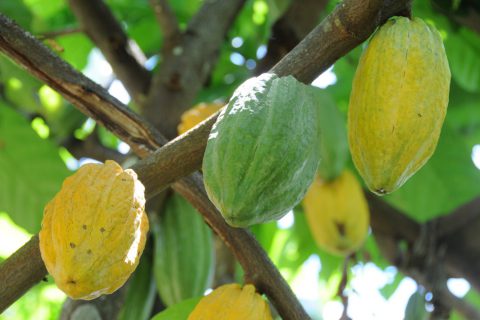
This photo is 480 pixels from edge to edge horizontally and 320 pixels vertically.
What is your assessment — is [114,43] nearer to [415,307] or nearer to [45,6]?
[45,6]

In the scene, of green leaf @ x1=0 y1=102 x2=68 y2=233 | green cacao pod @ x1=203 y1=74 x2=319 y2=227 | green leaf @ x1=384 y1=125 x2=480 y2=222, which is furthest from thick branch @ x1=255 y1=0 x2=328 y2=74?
green cacao pod @ x1=203 y1=74 x2=319 y2=227

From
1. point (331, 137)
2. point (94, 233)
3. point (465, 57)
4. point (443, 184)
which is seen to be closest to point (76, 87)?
point (94, 233)

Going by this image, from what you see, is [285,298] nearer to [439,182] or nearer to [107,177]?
[107,177]

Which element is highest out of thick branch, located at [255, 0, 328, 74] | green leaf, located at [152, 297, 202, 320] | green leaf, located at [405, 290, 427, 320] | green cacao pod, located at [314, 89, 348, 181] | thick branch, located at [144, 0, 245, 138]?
green leaf, located at [152, 297, 202, 320]

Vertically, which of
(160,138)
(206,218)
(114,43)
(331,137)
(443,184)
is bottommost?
(443,184)

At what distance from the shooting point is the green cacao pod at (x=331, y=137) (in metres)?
Result: 2.02

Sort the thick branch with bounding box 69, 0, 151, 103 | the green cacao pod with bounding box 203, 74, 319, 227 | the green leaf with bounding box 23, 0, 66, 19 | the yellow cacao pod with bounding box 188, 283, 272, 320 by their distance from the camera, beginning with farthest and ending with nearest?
the green leaf with bounding box 23, 0, 66, 19 < the thick branch with bounding box 69, 0, 151, 103 < the yellow cacao pod with bounding box 188, 283, 272, 320 < the green cacao pod with bounding box 203, 74, 319, 227

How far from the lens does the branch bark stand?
0.99m

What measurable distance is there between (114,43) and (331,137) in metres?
0.65

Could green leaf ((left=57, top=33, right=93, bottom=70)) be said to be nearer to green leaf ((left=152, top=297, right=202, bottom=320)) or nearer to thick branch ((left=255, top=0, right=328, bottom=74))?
thick branch ((left=255, top=0, right=328, bottom=74))

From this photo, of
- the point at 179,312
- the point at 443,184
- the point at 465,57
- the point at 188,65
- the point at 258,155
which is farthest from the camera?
the point at 465,57

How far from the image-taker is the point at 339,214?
207 centimetres

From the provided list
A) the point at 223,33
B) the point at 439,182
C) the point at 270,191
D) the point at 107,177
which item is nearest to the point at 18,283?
the point at 107,177

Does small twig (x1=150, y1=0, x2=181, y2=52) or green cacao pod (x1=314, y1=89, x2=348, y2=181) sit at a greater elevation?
small twig (x1=150, y1=0, x2=181, y2=52)
